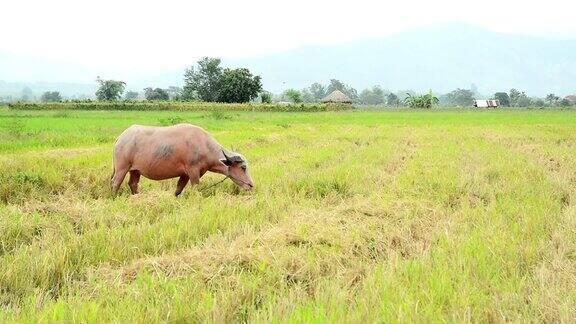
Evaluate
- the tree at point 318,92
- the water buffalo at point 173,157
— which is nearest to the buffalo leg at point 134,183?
the water buffalo at point 173,157

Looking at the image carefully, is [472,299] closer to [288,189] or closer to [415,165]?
[288,189]

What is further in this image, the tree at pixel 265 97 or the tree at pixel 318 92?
the tree at pixel 318 92

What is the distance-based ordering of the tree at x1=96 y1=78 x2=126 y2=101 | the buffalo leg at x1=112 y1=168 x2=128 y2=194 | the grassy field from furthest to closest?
the tree at x1=96 y1=78 x2=126 y2=101 → the buffalo leg at x1=112 y1=168 x2=128 y2=194 → the grassy field

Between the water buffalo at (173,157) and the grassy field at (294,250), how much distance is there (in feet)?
1.04

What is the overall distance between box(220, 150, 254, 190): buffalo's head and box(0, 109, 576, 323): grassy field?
0.60 feet

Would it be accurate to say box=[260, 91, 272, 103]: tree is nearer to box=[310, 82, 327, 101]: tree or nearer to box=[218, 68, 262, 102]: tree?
box=[218, 68, 262, 102]: tree

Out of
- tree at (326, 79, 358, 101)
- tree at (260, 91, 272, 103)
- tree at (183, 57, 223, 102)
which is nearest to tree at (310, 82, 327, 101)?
tree at (326, 79, 358, 101)

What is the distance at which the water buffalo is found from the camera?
264 inches

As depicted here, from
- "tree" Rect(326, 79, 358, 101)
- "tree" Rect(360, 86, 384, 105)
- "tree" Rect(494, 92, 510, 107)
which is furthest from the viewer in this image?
"tree" Rect(360, 86, 384, 105)

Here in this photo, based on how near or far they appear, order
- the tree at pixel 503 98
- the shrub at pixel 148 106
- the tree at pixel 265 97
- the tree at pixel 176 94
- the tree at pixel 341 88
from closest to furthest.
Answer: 1. the shrub at pixel 148 106
2. the tree at pixel 265 97
3. the tree at pixel 176 94
4. the tree at pixel 503 98
5. the tree at pixel 341 88

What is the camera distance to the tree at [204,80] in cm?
6154

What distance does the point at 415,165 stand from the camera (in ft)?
31.0

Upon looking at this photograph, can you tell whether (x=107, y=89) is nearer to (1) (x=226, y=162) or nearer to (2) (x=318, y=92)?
(1) (x=226, y=162)

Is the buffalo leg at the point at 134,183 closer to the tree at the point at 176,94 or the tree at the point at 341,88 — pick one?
the tree at the point at 176,94
